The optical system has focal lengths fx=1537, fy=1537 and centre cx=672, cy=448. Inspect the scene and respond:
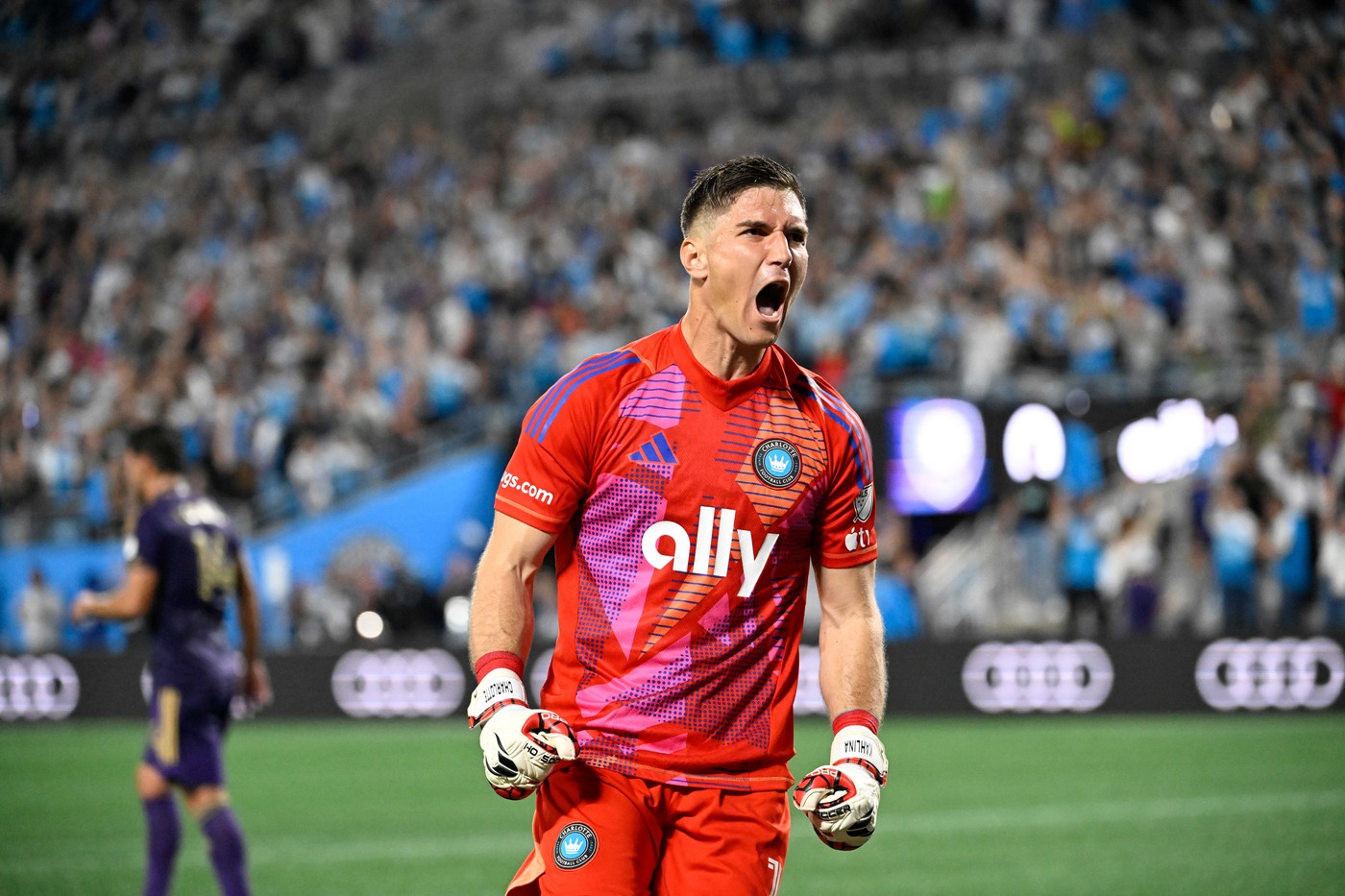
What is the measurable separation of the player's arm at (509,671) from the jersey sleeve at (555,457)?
5cm

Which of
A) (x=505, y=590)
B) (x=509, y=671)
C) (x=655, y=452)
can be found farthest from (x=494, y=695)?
(x=655, y=452)

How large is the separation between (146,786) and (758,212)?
4.77 meters

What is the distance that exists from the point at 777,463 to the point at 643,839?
1000 mm

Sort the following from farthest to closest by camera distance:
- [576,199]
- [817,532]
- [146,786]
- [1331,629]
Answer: [576,199] → [1331,629] → [146,786] → [817,532]

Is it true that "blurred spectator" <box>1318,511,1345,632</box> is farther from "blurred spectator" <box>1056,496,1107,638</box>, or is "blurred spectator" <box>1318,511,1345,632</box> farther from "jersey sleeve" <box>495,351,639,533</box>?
"jersey sleeve" <box>495,351,639,533</box>

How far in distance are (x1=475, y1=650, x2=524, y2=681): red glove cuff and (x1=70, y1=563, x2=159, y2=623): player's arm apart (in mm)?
3955

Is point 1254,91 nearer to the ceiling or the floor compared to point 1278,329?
nearer to the ceiling

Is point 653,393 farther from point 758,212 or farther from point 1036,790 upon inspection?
point 1036,790

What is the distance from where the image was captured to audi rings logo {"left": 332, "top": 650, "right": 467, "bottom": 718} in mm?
16859

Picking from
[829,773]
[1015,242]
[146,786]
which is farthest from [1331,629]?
[829,773]

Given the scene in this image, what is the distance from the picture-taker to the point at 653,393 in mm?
3947

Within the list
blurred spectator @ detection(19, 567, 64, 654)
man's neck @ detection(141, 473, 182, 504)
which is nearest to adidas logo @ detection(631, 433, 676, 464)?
man's neck @ detection(141, 473, 182, 504)

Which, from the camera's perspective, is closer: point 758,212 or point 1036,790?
point 758,212

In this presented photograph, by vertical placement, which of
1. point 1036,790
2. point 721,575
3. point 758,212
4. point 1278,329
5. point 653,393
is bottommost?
point 1036,790
